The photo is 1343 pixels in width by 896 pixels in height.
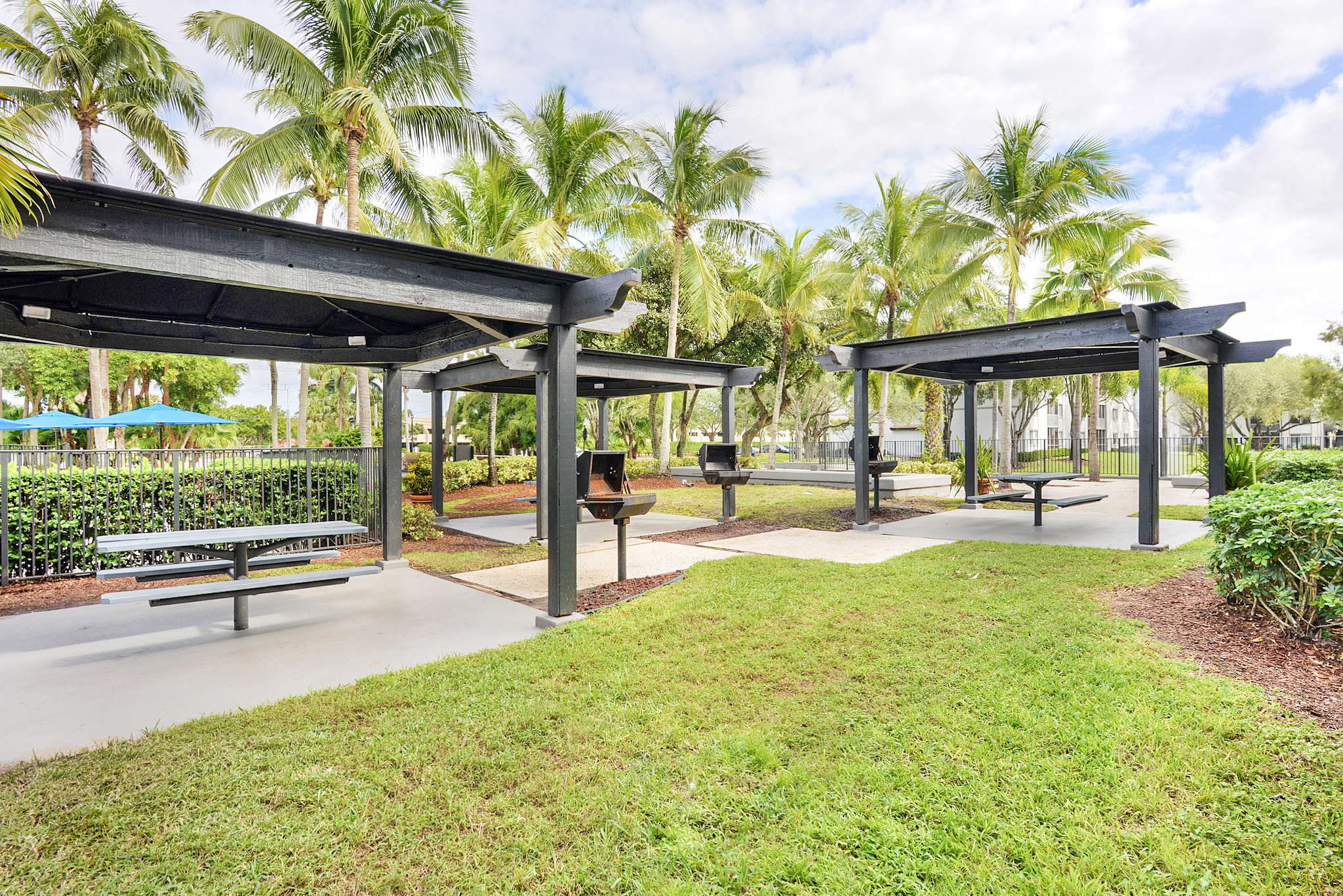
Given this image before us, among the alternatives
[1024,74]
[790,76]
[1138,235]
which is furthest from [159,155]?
[1138,235]

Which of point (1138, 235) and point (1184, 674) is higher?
point (1138, 235)

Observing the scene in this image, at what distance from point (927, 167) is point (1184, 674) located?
50.9ft

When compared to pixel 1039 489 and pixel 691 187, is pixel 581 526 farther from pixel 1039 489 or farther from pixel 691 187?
pixel 691 187

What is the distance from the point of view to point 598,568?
727 centimetres

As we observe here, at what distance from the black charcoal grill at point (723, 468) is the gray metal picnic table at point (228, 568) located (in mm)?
6577

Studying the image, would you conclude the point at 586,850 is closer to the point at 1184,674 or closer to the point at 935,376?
the point at 1184,674

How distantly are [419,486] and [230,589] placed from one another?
31.5ft

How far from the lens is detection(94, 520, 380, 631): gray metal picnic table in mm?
4320

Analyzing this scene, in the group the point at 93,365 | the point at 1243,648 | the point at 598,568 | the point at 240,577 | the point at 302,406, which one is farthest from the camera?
the point at 302,406

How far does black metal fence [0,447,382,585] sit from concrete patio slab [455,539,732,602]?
9.08 feet

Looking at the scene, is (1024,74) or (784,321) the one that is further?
(784,321)

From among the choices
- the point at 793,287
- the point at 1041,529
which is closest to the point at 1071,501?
the point at 1041,529

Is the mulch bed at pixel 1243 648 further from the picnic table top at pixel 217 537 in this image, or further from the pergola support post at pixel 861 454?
the picnic table top at pixel 217 537

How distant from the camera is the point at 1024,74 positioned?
519 inches
